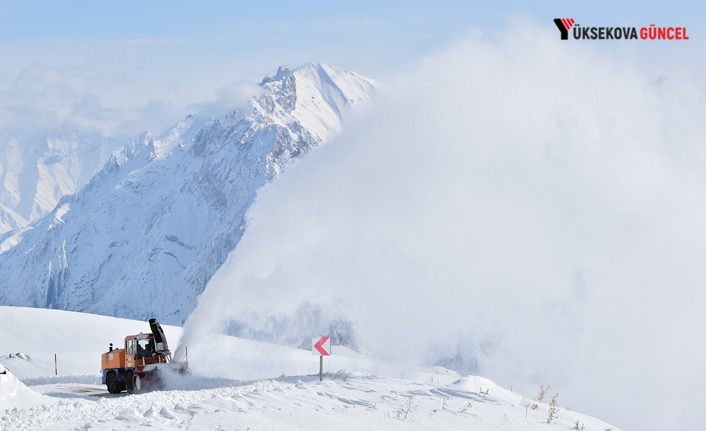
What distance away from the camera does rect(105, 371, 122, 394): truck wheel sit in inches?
1139

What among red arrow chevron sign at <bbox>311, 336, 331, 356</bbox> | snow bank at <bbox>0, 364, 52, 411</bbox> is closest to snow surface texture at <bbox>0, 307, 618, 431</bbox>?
snow bank at <bbox>0, 364, 52, 411</bbox>

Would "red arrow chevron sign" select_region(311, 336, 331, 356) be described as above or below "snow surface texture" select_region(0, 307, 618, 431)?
above

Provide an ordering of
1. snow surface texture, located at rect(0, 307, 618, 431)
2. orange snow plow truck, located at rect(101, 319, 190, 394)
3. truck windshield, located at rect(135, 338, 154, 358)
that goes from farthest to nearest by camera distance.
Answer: truck windshield, located at rect(135, 338, 154, 358)
orange snow plow truck, located at rect(101, 319, 190, 394)
snow surface texture, located at rect(0, 307, 618, 431)

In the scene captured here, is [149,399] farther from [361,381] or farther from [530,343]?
[530,343]

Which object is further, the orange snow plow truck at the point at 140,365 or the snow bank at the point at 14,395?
the orange snow plow truck at the point at 140,365

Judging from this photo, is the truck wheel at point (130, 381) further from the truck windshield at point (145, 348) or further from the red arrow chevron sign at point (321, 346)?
the red arrow chevron sign at point (321, 346)

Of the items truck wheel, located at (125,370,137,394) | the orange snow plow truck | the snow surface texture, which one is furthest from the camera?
truck wheel, located at (125,370,137,394)

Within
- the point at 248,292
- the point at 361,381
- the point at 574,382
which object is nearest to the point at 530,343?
the point at 574,382

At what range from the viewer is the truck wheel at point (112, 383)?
2894 centimetres

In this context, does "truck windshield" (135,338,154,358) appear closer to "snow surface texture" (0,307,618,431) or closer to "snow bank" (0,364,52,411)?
"snow surface texture" (0,307,618,431)

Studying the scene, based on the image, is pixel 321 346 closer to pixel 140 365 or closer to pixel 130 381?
pixel 140 365

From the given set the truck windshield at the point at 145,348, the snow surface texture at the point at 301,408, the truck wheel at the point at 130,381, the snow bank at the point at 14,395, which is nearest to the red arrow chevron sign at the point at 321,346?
the snow surface texture at the point at 301,408

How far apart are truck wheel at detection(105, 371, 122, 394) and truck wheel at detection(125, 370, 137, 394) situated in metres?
0.45

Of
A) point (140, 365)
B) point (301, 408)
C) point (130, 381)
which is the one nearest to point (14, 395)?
point (130, 381)
